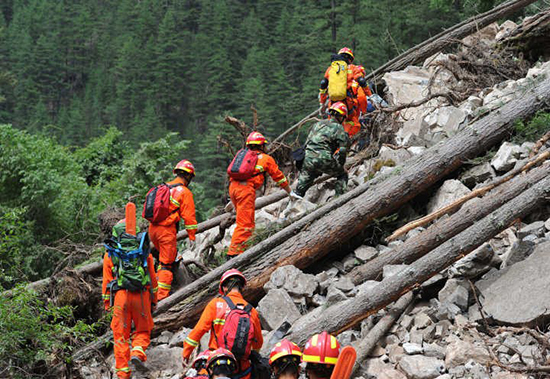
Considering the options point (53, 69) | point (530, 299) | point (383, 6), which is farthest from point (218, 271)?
point (53, 69)

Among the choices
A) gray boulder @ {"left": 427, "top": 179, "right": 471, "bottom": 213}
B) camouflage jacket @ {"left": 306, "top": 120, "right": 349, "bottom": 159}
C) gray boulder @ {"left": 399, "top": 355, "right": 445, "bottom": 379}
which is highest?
camouflage jacket @ {"left": 306, "top": 120, "right": 349, "bottom": 159}

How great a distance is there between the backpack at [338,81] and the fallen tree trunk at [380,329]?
585cm

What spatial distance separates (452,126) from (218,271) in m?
4.84

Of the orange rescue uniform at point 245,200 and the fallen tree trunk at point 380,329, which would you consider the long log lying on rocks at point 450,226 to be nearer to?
the fallen tree trunk at point 380,329

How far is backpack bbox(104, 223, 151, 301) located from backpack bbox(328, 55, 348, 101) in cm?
570

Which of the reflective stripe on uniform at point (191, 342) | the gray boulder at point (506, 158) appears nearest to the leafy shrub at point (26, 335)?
the reflective stripe on uniform at point (191, 342)

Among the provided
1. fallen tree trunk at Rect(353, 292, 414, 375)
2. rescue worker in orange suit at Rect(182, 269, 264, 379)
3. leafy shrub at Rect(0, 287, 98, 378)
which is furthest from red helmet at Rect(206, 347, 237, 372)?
leafy shrub at Rect(0, 287, 98, 378)

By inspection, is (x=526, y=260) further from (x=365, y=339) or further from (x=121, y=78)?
(x=121, y=78)

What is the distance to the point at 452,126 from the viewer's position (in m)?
10.4

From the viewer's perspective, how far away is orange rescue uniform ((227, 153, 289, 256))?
919 centimetres

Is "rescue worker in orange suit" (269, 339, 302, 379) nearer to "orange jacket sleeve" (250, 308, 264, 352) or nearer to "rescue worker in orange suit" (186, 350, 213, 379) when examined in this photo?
"rescue worker in orange suit" (186, 350, 213, 379)

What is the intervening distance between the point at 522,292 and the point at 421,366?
51.8 inches

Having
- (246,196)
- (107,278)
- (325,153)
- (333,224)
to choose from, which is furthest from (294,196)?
(107,278)

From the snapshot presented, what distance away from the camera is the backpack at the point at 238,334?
5.75 metres
